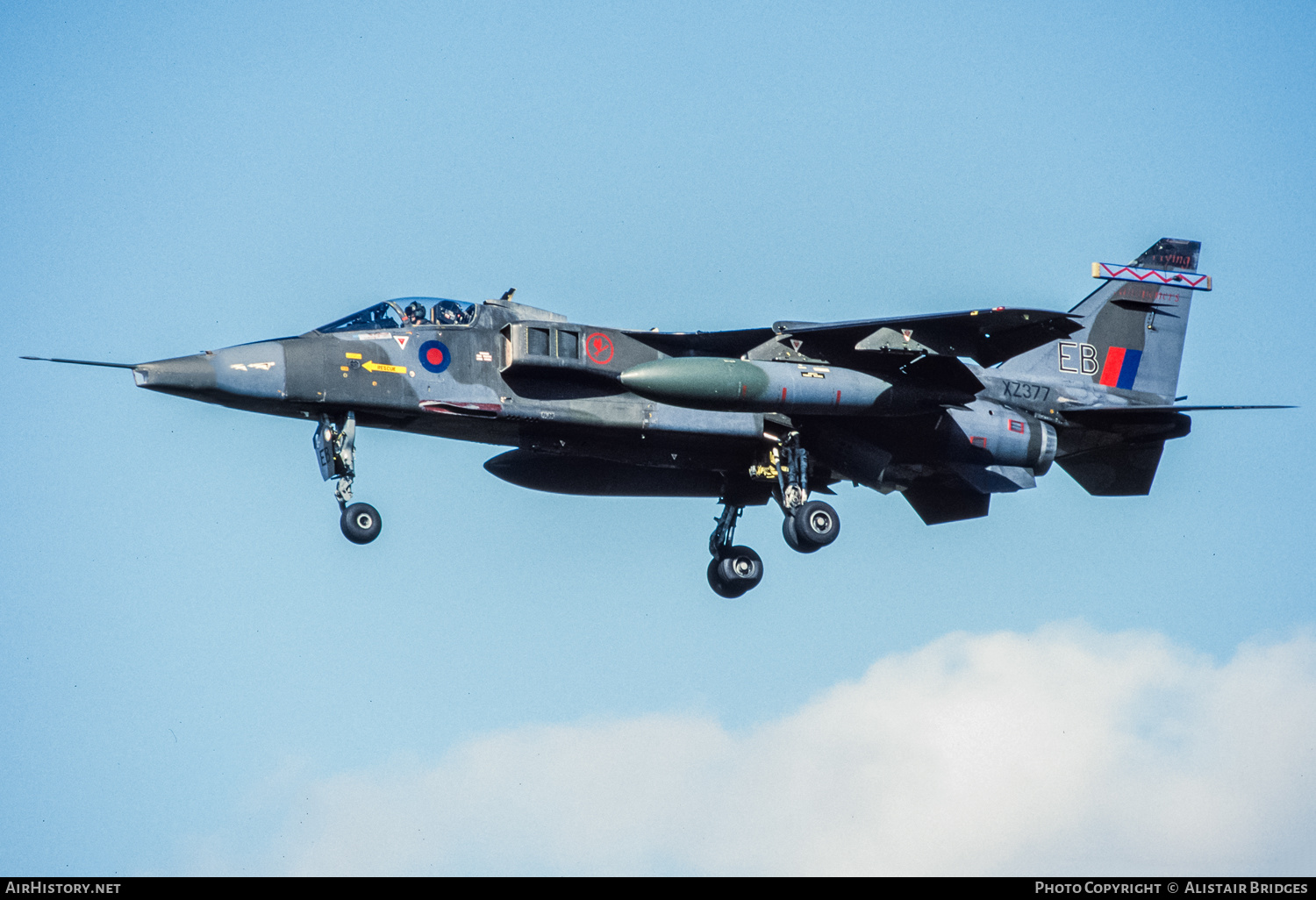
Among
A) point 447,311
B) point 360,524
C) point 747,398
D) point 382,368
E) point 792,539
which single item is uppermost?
point 447,311

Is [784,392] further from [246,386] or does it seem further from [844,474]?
[246,386]

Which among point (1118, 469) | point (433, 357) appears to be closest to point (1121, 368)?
point (1118, 469)

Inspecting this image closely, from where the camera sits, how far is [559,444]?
21078mm

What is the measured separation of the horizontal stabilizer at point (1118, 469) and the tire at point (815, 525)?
4865 mm

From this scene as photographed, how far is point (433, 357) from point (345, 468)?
1938mm

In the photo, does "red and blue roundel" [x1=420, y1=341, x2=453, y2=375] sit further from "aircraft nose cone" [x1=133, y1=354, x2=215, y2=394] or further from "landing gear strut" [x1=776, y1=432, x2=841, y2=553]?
"landing gear strut" [x1=776, y1=432, x2=841, y2=553]

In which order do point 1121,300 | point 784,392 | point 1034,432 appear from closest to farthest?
1. point 784,392
2. point 1034,432
3. point 1121,300

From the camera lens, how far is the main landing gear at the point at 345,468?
1881 centimetres

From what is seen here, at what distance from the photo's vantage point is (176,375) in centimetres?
1864

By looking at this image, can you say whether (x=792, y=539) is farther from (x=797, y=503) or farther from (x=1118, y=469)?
(x=1118, y=469)
